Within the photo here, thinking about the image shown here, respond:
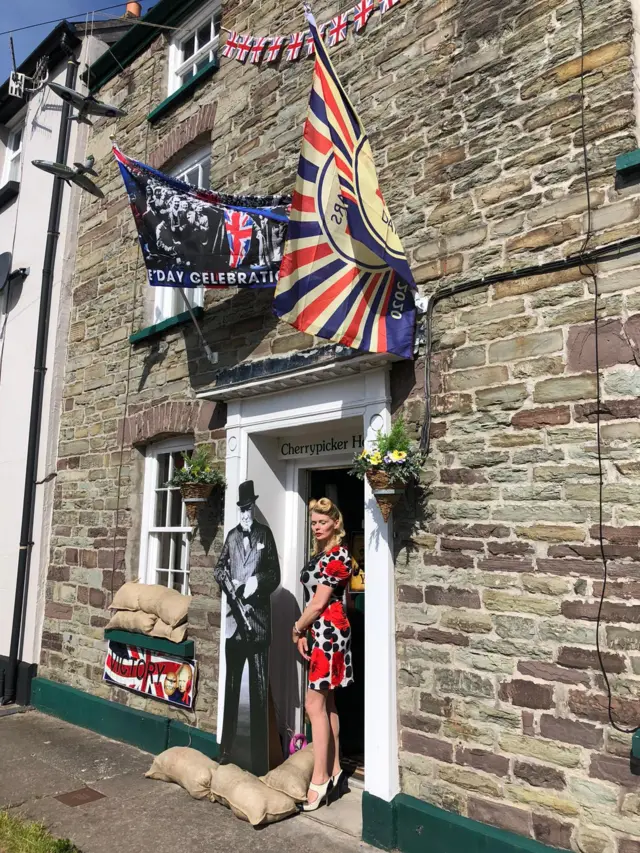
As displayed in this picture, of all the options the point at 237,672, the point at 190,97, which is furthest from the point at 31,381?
the point at 237,672

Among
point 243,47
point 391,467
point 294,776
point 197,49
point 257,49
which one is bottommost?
point 294,776

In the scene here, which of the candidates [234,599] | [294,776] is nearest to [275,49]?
[234,599]

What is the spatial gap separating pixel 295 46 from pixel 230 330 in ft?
8.56

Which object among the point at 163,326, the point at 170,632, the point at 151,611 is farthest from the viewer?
the point at 163,326

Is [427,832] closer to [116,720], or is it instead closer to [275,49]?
[116,720]

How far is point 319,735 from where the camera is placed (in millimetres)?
4695

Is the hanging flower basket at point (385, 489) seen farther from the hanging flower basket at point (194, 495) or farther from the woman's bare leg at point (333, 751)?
the hanging flower basket at point (194, 495)

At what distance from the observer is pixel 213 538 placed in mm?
6000

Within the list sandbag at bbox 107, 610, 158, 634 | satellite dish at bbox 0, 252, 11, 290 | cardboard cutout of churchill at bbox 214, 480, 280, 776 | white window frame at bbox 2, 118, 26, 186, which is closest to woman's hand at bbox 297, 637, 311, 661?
cardboard cutout of churchill at bbox 214, 480, 280, 776

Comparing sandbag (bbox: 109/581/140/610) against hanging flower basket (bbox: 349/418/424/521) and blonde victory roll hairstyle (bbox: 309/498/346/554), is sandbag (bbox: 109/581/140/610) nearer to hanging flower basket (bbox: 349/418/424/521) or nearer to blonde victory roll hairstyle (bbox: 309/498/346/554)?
blonde victory roll hairstyle (bbox: 309/498/346/554)

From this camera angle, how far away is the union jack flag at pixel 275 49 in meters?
6.20

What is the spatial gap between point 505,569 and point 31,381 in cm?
677

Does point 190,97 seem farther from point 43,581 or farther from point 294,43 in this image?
point 43,581

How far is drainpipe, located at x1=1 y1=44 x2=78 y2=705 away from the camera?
8078mm
